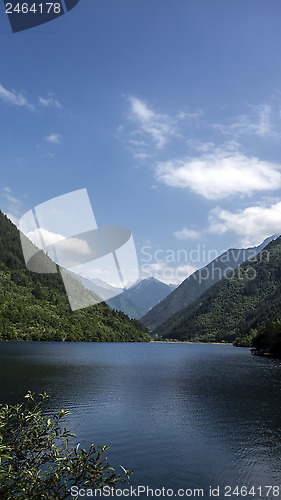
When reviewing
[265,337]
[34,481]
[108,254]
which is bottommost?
[265,337]

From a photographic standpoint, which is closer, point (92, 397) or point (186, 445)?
point (186, 445)

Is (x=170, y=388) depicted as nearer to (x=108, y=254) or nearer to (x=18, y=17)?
(x=108, y=254)

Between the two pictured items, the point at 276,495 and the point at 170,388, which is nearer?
the point at 276,495

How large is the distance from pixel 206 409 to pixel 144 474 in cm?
2550

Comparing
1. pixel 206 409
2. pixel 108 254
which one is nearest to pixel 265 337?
pixel 206 409

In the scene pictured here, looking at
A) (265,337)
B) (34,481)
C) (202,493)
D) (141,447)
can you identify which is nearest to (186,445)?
(141,447)

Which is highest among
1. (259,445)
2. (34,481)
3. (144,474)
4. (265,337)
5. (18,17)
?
(18,17)

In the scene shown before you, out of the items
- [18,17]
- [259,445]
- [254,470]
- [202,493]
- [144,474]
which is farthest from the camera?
[259,445]

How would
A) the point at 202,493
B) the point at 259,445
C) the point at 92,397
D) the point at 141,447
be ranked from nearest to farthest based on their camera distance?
1. the point at 202,493
2. the point at 141,447
3. the point at 259,445
4. the point at 92,397

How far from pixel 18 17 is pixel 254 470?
37798 millimetres

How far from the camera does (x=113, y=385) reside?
218 ft

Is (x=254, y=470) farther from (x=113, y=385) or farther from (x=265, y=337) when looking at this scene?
(x=265, y=337)

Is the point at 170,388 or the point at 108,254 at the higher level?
the point at 108,254

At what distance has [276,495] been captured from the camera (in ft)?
77.6
